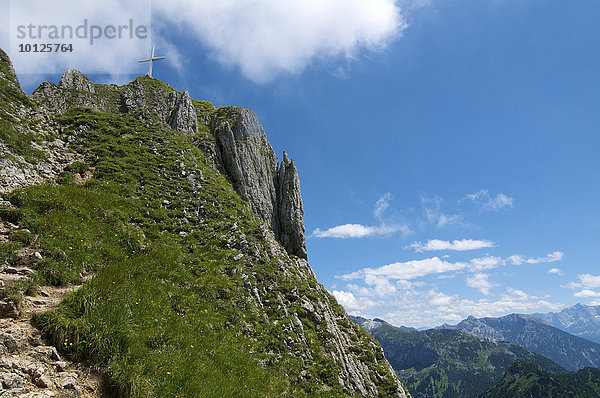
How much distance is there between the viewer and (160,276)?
1791 cm

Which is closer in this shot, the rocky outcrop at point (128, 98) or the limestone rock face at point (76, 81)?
the rocky outcrop at point (128, 98)

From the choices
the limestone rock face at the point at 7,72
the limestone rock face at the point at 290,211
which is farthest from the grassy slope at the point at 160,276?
the limestone rock face at the point at 290,211

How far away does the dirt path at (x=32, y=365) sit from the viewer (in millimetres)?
6359

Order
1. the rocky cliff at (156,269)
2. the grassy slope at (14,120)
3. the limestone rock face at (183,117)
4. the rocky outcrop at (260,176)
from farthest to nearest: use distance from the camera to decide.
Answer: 1. the limestone rock face at (183,117)
2. the rocky outcrop at (260,176)
3. the grassy slope at (14,120)
4. the rocky cliff at (156,269)

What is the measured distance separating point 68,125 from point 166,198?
13.0 meters

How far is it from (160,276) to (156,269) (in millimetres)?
540

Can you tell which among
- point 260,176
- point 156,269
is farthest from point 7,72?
point 260,176

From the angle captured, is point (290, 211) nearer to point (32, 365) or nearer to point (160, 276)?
point (160, 276)

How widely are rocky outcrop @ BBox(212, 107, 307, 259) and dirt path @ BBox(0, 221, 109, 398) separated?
37829 mm

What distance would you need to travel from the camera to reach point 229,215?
3206 centimetres

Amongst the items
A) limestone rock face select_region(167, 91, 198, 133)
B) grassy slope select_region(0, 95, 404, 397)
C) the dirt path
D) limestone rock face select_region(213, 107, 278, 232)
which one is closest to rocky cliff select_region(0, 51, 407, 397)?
grassy slope select_region(0, 95, 404, 397)

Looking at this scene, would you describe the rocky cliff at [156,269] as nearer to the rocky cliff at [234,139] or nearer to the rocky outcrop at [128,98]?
the rocky outcrop at [128,98]

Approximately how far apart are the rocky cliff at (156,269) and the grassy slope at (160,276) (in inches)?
3.1

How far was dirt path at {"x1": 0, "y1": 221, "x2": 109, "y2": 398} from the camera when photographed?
20.9 feet
